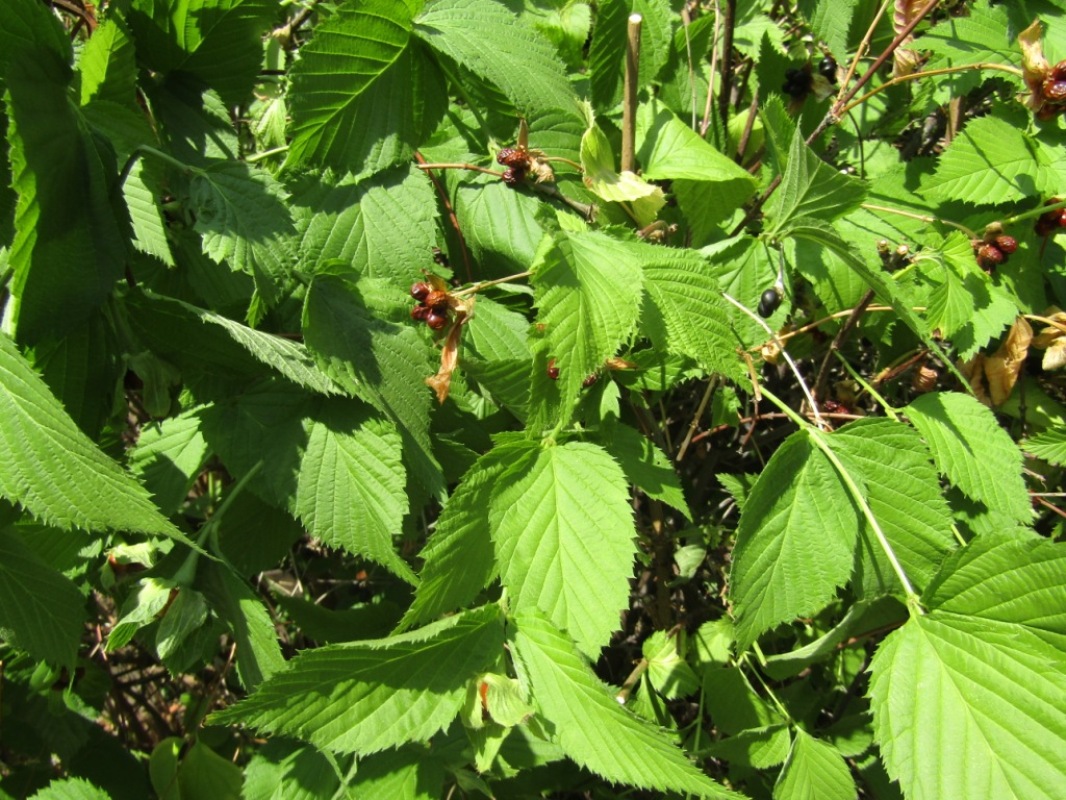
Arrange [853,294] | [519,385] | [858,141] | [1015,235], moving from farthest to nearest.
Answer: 1. [858,141]
2. [1015,235]
3. [853,294]
4. [519,385]

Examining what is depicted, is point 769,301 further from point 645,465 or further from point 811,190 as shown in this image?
point 645,465

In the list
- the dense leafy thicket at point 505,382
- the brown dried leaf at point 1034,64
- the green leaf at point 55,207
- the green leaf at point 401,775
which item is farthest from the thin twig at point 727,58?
the green leaf at point 401,775

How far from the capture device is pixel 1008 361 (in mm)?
1886

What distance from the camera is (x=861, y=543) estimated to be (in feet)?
4.07

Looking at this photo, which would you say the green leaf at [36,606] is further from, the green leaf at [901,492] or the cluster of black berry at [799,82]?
the cluster of black berry at [799,82]

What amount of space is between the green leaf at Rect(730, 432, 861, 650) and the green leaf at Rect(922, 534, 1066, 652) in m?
0.19

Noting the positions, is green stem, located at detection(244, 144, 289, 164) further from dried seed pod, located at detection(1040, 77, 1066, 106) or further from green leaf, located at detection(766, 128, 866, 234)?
dried seed pod, located at detection(1040, 77, 1066, 106)

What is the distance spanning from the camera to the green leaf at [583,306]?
1.01 meters

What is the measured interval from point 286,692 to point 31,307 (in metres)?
0.61

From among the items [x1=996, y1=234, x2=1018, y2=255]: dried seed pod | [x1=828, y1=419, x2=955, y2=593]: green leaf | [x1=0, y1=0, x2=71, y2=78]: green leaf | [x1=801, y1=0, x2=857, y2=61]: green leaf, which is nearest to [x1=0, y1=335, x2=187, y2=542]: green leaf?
[x1=0, y1=0, x2=71, y2=78]: green leaf

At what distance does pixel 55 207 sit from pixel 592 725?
3.23 feet

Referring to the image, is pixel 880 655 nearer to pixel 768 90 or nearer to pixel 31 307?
pixel 31 307

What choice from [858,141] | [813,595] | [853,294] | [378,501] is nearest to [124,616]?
[378,501]

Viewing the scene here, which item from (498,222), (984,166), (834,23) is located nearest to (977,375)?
(984,166)
